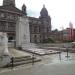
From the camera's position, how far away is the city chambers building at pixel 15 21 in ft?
174

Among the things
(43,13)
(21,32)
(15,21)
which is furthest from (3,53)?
(43,13)

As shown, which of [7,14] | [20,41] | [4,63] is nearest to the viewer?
[4,63]

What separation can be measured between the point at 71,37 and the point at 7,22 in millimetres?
22499

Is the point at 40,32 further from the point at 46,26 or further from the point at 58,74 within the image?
the point at 58,74

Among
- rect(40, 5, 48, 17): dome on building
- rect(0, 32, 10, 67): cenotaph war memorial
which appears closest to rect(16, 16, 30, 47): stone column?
rect(0, 32, 10, 67): cenotaph war memorial

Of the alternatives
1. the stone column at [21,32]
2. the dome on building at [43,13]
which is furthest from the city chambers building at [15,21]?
the stone column at [21,32]

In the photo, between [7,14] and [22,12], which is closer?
[7,14]

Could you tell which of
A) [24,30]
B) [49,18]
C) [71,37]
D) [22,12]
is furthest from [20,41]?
[49,18]

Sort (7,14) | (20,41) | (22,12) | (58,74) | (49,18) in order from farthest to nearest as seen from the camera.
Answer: (49,18), (22,12), (7,14), (20,41), (58,74)

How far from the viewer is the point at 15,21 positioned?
52875 millimetres

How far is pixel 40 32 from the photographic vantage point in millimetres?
64812

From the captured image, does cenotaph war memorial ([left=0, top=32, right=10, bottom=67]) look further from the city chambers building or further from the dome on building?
the dome on building

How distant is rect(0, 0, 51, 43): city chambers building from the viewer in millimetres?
53156

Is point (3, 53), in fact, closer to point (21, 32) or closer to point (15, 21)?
point (21, 32)
